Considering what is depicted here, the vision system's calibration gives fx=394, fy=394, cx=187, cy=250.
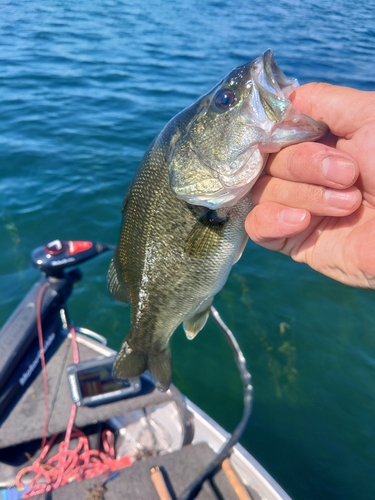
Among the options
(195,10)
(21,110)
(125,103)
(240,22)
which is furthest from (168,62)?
(195,10)

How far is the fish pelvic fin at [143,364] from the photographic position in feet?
8.93

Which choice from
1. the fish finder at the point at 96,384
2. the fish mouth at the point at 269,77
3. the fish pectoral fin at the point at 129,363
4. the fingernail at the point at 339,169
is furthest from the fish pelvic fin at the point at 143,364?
the fish mouth at the point at 269,77

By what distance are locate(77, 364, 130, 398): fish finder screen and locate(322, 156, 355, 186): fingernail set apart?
103 inches

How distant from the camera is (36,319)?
142 inches

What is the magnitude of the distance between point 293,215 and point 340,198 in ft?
0.70

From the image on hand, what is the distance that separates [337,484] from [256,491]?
1339 mm

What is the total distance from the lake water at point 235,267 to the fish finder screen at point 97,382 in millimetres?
1255

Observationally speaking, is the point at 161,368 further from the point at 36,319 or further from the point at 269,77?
the point at 269,77

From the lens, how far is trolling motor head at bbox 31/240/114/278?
12.0 ft

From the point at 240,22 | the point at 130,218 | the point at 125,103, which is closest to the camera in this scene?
the point at 130,218

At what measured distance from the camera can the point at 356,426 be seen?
4160mm

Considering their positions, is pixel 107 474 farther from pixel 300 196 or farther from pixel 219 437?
pixel 300 196

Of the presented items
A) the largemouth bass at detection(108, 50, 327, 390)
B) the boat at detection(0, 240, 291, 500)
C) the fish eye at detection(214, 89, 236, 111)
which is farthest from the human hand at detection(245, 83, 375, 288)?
the boat at detection(0, 240, 291, 500)

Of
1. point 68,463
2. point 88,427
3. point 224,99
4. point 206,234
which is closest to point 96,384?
point 88,427
